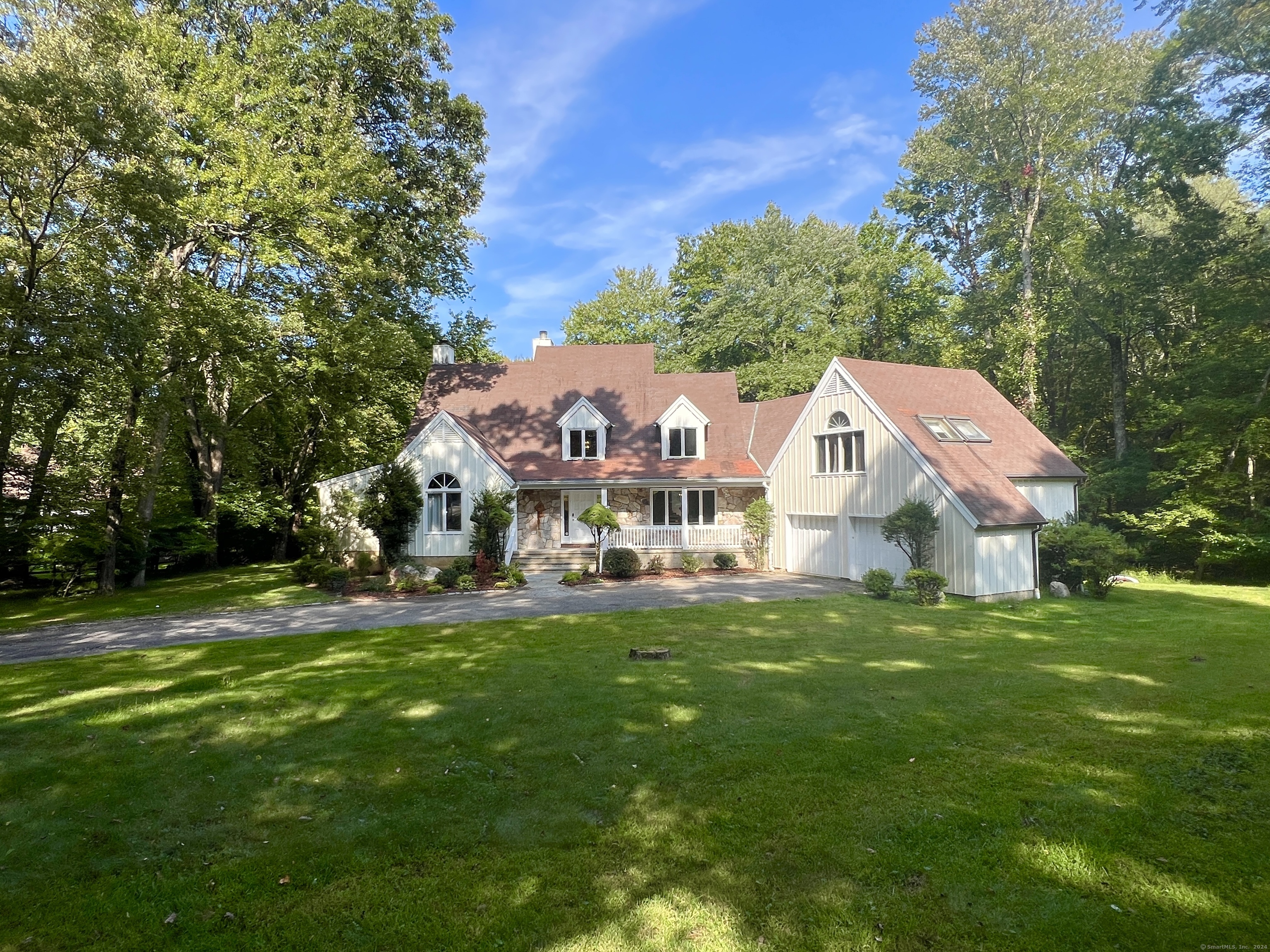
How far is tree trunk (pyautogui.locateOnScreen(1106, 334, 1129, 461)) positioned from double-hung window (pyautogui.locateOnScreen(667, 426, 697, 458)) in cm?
1797

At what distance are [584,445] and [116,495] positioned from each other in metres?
14.3

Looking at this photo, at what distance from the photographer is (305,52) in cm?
1998

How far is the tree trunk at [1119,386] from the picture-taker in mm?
26375

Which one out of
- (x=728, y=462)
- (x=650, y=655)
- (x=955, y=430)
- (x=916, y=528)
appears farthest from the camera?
(x=728, y=462)

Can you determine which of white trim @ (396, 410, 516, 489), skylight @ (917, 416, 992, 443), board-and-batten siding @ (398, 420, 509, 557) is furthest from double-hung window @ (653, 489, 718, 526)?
skylight @ (917, 416, 992, 443)

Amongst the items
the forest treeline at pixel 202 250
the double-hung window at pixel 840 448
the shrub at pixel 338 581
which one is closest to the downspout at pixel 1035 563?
the double-hung window at pixel 840 448

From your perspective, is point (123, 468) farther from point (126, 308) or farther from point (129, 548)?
point (126, 308)

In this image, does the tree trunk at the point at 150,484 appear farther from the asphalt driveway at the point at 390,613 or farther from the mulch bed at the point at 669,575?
the mulch bed at the point at 669,575

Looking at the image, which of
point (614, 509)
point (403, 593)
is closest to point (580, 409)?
point (614, 509)

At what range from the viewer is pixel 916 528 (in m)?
15.9

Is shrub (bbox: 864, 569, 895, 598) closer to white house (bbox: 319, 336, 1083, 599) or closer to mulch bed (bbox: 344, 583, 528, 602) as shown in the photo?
white house (bbox: 319, 336, 1083, 599)

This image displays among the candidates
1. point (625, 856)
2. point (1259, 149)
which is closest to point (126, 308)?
point (625, 856)

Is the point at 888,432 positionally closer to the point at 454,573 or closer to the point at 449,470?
the point at 454,573

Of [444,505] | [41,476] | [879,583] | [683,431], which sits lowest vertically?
Result: [879,583]
